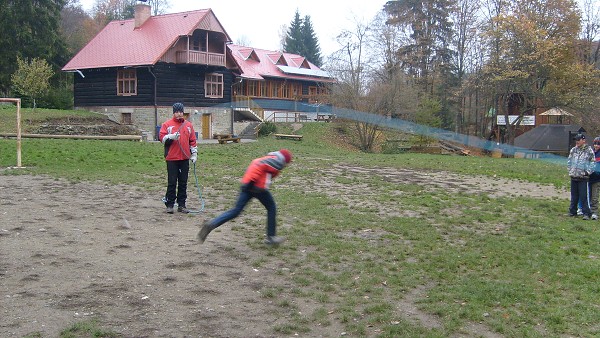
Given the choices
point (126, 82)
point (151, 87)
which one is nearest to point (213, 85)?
point (151, 87)

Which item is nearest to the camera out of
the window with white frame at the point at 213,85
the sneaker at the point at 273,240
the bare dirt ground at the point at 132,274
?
the bare dirt ground at the point at 132,274

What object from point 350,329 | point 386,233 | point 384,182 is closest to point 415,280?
point 350,329

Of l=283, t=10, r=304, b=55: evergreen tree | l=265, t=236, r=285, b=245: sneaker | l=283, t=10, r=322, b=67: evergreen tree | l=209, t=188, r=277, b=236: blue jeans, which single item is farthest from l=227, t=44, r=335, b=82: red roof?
l=209, t=188, r=277, b=236: blue jeans

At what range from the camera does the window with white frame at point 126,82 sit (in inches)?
1610

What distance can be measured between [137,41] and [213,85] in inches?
249

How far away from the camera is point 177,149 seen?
37.7ft

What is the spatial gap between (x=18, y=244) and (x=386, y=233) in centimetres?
604

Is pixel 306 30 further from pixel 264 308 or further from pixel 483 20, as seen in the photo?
pixel 264 308

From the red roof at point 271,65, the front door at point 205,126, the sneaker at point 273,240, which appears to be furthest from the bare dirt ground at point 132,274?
the red roof at point 271,65

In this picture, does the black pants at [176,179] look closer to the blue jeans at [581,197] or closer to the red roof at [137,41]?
the blue jeans at [581,197]

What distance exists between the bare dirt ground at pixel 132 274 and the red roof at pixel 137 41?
29792 millimetres

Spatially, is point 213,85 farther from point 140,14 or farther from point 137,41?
point 140,14

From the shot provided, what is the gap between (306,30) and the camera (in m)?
83.2

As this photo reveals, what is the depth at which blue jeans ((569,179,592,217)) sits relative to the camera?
41.9ft
